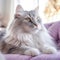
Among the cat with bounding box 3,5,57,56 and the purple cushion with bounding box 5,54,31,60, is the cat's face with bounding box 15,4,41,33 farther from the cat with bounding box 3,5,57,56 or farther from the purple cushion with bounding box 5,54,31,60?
the purple cushion with bounding box 5,54,31,60

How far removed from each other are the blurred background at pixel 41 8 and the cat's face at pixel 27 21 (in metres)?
0.91

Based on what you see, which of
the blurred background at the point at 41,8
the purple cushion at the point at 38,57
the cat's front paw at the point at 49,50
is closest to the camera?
the purple cushion at the point at 38,57

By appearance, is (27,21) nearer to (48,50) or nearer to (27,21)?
(27,21)

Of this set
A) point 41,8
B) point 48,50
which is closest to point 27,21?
point 48,50

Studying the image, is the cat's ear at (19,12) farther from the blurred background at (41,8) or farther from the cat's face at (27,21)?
the blurred background at (41,8)

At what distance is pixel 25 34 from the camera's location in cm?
170

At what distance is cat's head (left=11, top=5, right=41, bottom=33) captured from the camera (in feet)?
5.30

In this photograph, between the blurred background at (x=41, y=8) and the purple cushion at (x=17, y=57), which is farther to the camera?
the blurred background at (x=41, y=8)

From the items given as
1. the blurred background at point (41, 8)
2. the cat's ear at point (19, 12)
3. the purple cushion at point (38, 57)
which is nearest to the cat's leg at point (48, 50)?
the purple cushion at point (38, 57)

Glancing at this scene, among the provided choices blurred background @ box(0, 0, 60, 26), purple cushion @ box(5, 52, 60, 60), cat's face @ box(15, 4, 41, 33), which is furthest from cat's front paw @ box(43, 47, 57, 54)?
blurred background @ box(0, 0, 60, 26)

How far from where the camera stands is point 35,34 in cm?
172

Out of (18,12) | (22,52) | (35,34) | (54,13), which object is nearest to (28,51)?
(22,52)

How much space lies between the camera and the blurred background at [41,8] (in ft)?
9.63

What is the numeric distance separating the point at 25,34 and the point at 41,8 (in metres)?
1.52
